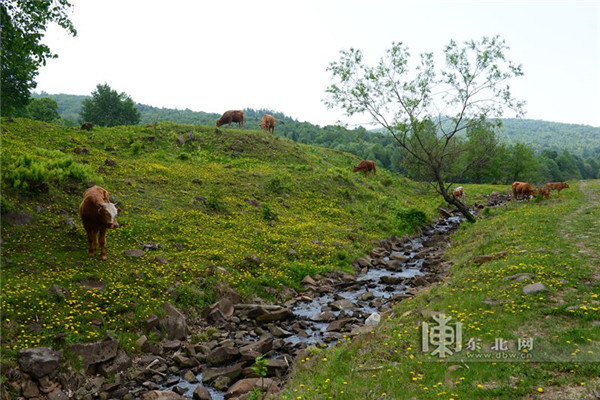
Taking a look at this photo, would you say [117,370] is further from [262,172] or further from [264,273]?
[262,172]

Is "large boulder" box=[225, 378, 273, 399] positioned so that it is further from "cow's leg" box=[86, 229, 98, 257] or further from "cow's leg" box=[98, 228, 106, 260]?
"cow's leg" box=[86, 229, 98, 257]

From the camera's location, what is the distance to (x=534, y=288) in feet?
37.0

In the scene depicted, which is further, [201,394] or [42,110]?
[42,110]

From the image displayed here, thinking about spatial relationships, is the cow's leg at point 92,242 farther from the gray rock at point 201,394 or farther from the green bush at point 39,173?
the gray rock at point 201,394

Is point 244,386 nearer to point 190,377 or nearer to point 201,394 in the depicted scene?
point 201,394

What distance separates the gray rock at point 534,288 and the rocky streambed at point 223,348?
4.59m

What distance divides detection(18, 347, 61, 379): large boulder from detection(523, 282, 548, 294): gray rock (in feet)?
42.0

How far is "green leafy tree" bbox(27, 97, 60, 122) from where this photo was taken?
214ft

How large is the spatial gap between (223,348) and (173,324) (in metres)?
2.13

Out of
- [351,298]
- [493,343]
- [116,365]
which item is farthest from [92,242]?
[493,343]

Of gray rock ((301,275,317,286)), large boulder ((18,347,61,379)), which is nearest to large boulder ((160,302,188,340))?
large boulder ((18,347,61,379))

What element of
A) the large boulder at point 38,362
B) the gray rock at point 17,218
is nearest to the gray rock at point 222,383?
the large boulder at point 38,362

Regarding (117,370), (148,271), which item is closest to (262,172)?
(148,271)

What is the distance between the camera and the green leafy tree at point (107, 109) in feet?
235
